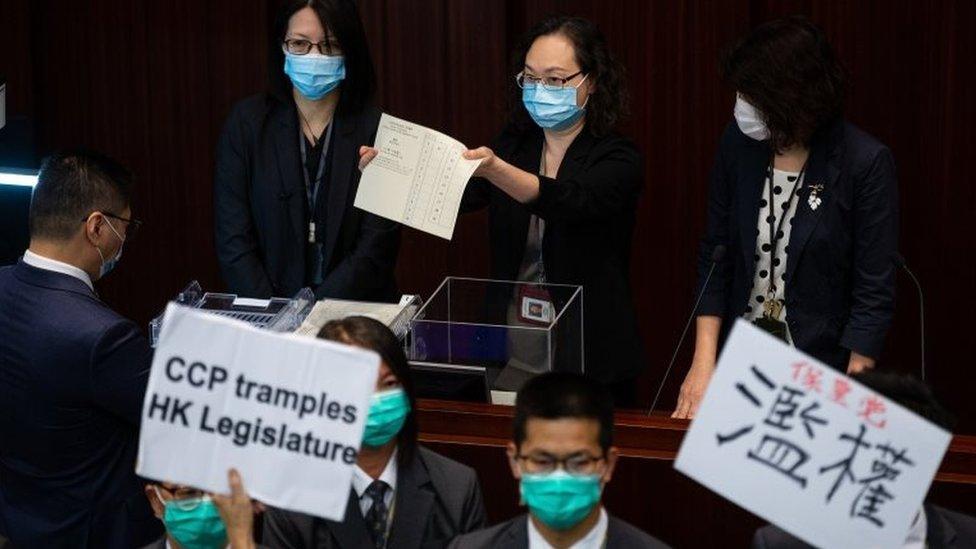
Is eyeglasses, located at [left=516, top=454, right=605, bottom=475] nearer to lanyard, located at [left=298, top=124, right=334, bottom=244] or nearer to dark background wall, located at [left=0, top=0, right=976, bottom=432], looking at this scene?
lanyard, located at [left=298, top=124, right=334, bottom=244]

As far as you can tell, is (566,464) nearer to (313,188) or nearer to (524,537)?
(524,537)

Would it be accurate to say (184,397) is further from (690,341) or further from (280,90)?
(690,341)

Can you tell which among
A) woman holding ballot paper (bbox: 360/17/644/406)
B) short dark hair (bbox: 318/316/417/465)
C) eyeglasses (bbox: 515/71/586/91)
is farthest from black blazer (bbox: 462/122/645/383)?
Answer: short dark hair (bbox: 318/316/417/465)

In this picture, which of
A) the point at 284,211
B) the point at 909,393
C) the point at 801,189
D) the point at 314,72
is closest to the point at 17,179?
the point at 284,211

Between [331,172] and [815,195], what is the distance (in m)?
1.32

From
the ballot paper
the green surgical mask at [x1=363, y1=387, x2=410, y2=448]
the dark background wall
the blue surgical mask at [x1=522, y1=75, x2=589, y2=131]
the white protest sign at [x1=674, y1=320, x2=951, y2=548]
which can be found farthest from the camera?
the dark background wall

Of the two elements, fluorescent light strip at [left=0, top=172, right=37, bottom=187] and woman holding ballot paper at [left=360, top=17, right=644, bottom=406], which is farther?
fluorescent light strip at [left=0, top=172, right=37, bottom=187]

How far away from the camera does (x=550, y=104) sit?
486 cm

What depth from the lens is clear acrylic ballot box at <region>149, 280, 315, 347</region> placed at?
4488 millimetres

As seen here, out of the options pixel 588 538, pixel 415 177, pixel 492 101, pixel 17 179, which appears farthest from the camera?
pixel 492 101

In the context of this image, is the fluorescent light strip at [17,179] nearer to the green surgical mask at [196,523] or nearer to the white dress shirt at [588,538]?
the green surgical mask at [196,523]

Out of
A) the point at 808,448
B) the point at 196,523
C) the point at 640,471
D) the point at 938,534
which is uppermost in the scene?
the point at 808,448

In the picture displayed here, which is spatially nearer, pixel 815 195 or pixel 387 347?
pixel 387 347

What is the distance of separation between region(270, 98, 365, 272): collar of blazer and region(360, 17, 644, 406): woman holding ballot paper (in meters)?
0.34
